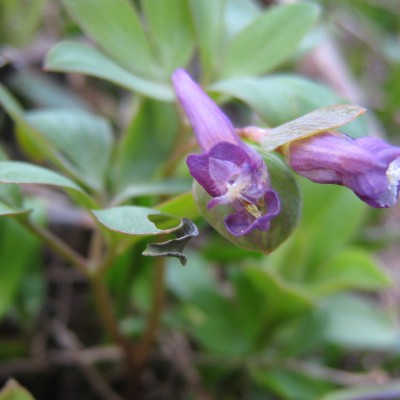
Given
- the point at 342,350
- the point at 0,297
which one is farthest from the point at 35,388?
the point at 342,350

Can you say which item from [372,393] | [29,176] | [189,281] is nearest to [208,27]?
[29,176]

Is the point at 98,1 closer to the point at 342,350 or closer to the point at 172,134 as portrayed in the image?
the point at 172,134

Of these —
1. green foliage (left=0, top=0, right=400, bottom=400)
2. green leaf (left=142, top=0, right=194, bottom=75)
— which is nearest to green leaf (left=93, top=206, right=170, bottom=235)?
green foliage (left=0, top=0, right=400, bottom=400)

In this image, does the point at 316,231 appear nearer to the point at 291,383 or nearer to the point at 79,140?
the point at 291,383

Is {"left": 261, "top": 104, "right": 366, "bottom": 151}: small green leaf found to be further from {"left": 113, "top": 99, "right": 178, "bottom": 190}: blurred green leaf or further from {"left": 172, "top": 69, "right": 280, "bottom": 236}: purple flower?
{"left": 113, "top": 99, "right": 178, "bottom": 190}: blurred green leaf

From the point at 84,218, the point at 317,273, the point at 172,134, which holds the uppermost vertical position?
the point at 172,134

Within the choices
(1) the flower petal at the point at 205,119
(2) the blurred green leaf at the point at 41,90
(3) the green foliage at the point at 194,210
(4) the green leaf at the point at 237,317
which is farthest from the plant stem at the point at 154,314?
(2) the blurred green leaf at the point at 41,90
